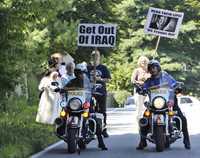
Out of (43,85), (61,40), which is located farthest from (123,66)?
A: (43,85)

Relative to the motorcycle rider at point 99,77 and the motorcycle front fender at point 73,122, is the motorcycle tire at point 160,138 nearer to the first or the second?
the motorcycle front fender at point 73,122

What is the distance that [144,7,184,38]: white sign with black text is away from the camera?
62.3ft

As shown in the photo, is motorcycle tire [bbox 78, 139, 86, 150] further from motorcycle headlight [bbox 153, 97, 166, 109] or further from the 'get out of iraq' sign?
the 'get out of iraq' sign

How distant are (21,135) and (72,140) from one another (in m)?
2.08

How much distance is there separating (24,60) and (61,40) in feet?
45.2

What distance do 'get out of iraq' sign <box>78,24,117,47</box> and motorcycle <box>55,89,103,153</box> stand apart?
10.5 ft

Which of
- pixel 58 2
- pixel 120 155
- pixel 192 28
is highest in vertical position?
pixel 192 28

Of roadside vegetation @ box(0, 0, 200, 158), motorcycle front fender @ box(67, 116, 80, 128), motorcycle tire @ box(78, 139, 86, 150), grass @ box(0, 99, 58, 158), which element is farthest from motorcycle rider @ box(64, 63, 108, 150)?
grass @ box(0, 99, 58, 158)

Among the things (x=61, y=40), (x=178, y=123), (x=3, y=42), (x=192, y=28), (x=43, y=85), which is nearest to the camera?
(x=3, y=42)

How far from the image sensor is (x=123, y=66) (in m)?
53.4

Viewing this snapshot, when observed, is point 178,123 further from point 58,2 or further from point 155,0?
point 155,0

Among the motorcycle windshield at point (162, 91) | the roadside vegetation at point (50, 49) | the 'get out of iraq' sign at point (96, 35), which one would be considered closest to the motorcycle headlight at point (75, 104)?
the roadside vegetation at point (50, 49)

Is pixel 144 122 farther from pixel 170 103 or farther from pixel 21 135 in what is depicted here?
pixel 21 135

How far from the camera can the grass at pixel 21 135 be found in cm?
1294
